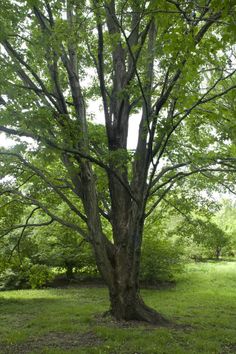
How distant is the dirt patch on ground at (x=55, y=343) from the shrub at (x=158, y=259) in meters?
8.85

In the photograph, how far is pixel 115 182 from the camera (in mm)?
8430

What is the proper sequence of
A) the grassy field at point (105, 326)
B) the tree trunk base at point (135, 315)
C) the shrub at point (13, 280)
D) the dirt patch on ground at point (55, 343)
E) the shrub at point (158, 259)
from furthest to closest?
the shrub at point (13, 280), the shrub at point (158, 259), the tree trunk base at point (135, 315), the grassy field at point (105, 326), the dirt patch on ground at point (55, 343)

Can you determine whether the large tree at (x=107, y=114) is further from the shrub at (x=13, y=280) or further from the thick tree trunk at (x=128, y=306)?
the shrub at (x=13, y=280)

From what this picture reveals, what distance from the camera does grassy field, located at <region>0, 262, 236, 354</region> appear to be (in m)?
6.09

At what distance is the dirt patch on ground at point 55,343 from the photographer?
594 cm

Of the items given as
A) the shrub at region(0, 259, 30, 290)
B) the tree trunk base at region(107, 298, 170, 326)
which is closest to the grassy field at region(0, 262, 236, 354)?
the tree trunk base at region(107, 298, 170, 326)

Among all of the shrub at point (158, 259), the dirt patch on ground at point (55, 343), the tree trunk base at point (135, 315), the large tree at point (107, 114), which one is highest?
the large tree at point (107, 114)

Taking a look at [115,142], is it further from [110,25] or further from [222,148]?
[222,148]

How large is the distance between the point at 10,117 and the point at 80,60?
4354 mm

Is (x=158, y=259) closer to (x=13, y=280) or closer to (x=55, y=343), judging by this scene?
(x=13, y=280)

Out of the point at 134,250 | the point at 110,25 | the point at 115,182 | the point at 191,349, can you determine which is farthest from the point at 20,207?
the point at 191,349

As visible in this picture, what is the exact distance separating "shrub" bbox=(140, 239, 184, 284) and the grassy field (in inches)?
56.5

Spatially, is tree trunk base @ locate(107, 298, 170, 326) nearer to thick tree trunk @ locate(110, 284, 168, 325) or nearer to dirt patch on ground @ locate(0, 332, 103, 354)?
thick tree trunk @ locate(110, 284, 168, 325)

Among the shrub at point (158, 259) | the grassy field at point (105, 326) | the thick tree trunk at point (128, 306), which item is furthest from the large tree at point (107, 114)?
the shrub at point (158, 259)
